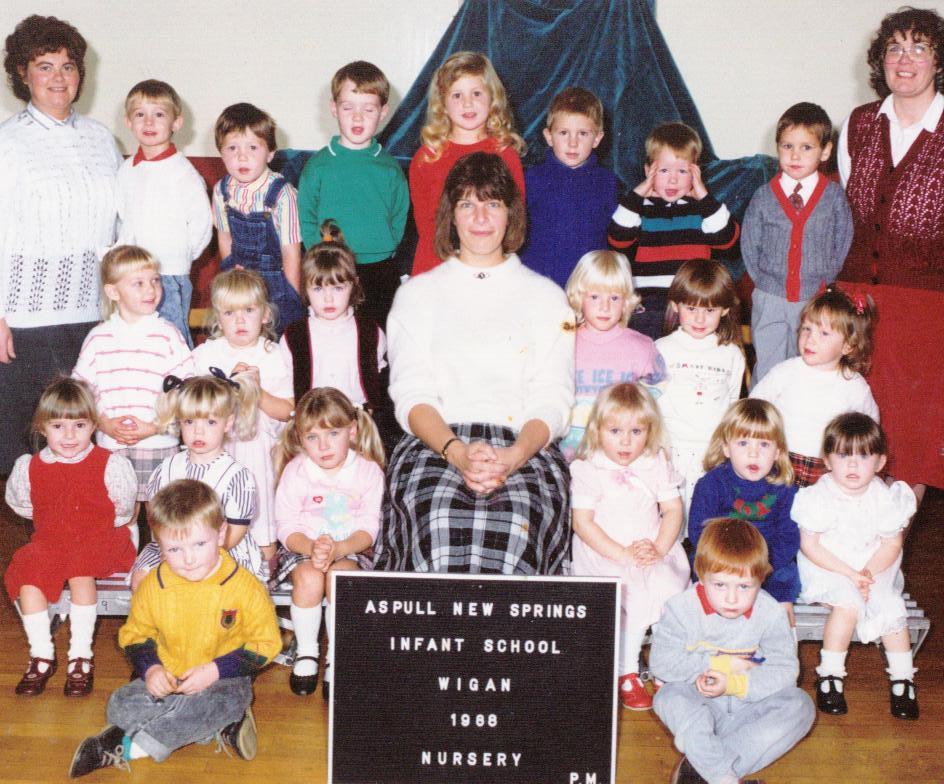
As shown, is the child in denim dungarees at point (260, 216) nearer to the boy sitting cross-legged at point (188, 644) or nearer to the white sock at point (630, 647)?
the boy sitting cross-legged at point (188, 644)

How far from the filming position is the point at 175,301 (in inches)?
155

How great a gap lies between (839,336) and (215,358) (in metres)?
1.99

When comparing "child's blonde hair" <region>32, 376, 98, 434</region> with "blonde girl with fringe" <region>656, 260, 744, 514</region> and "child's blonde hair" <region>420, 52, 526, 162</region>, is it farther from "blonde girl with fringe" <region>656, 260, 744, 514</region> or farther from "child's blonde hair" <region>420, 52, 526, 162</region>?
"blonde girl with fringe" <region>656, 260, 744, 514</region>

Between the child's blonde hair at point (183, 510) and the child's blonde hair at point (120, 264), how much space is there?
0.96 m

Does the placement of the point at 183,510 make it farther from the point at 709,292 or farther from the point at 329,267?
the point at 709,292

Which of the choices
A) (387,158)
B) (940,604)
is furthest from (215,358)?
(940,604)

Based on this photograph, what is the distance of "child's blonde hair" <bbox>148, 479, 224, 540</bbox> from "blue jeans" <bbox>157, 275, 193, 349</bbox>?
1.11 meters

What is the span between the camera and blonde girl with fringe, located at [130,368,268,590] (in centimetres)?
320


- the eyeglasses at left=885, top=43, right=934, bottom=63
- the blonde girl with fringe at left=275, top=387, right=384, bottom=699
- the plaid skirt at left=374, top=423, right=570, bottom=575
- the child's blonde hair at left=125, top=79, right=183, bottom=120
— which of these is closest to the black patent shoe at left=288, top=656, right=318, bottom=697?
the blonde girl with fringe at left=275, top=387, right=384, bottom=699

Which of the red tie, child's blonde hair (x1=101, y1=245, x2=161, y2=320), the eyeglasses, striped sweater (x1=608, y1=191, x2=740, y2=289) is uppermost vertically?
the eyeglasses

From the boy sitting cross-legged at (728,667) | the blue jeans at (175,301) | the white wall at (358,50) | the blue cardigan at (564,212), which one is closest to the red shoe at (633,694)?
the boy sitting cross-legged at (728,667)

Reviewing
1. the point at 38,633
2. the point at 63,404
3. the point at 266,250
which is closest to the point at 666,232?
the point at 266,250

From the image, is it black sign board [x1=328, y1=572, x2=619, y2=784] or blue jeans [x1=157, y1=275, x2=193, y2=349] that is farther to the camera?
blue jeans [x1=157, y1=275, x2=193, y2=349]

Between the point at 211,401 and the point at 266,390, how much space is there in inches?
15.0
